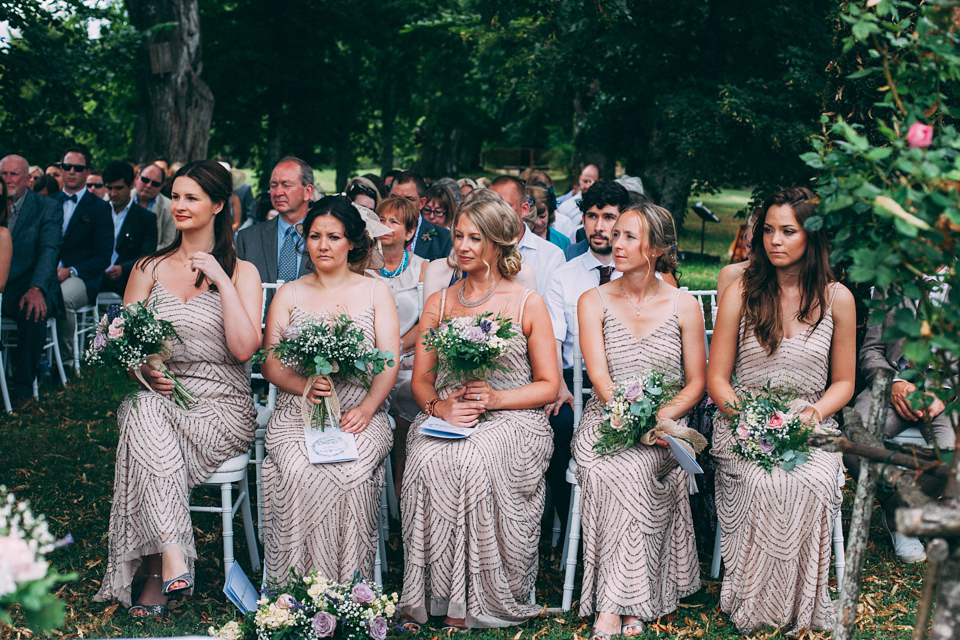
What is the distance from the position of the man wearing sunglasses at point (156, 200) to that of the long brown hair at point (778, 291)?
6139 millimetres

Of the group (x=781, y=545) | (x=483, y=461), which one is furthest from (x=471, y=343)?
(x=781, y=545)

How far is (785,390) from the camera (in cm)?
426

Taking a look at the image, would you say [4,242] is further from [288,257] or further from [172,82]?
[172,82]

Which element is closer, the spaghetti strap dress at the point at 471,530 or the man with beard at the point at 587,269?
the spaghetti strap dress at the point at 471,530

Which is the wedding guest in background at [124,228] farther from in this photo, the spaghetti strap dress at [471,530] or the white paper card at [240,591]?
the spaghetti strap dress at [471,530]

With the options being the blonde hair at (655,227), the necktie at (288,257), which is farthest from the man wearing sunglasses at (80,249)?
the blonde hair at (655,227)

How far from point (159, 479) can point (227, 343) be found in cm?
74

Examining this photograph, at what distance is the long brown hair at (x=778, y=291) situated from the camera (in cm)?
428

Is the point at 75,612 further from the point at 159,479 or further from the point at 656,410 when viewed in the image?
the point at 656,410

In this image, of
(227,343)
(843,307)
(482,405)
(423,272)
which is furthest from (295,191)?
(843,307)

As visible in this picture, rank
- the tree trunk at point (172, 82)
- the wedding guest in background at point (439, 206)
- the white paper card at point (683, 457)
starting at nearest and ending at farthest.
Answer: the white paper card at point (683, 457) < the wedding guest in background at point (439, 206) < the tree trunk at point (172, 82)

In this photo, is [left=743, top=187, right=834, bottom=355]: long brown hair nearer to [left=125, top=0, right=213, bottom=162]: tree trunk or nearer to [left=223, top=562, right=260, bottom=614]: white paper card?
[left=223, top=562, right=260, bottom=614]: white paper card

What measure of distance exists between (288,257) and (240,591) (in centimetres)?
256

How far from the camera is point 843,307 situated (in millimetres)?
4289
